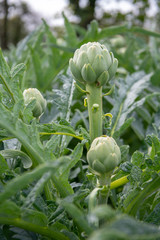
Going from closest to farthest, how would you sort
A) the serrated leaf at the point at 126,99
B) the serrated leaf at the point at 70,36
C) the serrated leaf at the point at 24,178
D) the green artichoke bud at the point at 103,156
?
the serrated leaf at the point at 24,178
the green artichoke bud at the point at 103,156
the serrated leaf at the point at 126,99
the serrated leaf at the point at 70,36

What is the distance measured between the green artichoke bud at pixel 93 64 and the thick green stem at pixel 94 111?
0.6 inches

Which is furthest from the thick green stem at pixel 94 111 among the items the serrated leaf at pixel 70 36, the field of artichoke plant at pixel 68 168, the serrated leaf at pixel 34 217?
the serrated leaf at pixel 70 36

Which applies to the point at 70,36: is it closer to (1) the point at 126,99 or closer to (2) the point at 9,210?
(1) the point at 126,99

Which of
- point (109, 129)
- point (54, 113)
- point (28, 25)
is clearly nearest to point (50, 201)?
point (109, 129)

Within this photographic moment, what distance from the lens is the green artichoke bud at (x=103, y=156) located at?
0.38 m

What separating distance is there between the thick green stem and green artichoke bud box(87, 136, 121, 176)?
5cm

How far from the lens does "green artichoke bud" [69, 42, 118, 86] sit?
16.5 inches

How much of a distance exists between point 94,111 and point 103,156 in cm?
8

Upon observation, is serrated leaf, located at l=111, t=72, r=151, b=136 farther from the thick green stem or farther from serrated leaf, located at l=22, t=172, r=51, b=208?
serrated leaf, located at l=22, t=172, r=51, b=208

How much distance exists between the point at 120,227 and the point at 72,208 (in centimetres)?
7

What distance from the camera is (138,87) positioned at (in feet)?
2.09

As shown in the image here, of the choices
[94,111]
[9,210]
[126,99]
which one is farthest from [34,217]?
[126,99]

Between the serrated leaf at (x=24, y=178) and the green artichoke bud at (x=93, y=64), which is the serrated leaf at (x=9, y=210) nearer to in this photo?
the serrated leaf at (x=24, y=178)

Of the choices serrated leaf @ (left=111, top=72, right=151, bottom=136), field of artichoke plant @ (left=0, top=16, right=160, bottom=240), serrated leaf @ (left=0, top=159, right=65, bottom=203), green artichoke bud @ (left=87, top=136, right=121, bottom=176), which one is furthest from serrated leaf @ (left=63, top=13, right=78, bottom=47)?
serrated leaf @ (left=0, top=159, right=65, bottom=203)
